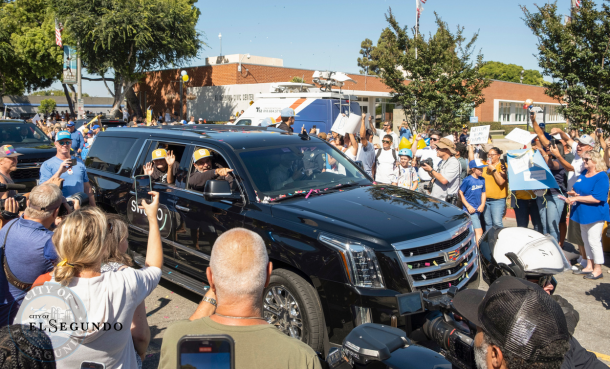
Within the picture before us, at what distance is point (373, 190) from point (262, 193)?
1255 mm

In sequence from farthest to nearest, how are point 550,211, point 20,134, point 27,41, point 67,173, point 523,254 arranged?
point 27,41 → point 20,134 → point 550,211 → point 67,173 → point 523,254

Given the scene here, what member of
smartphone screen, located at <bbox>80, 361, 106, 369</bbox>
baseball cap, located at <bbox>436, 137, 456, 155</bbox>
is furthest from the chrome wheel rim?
baseball cap, located at <bbox>436, 137, 456, 155</bbox>

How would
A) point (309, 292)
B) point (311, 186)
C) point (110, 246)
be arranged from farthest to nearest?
1. point (311, 186)
2. point (309, 292)
3. point (110, 246)

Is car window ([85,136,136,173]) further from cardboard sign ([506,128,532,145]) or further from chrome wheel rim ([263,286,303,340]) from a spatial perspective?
cardboard sign ([506,128,532,145])

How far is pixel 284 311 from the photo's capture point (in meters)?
3.92

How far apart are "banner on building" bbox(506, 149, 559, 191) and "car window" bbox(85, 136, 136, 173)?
5.30m

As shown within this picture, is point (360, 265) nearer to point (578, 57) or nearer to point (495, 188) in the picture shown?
point (495, 188)

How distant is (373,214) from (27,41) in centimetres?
4060

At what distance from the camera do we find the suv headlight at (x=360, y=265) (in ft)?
11.7

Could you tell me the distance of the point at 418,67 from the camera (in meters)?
14.5

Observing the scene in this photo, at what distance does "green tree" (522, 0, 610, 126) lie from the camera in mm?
10672

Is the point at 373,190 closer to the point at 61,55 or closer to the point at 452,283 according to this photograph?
the point at 452,283

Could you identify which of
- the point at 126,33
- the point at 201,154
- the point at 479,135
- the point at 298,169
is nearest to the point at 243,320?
the point at 298,169

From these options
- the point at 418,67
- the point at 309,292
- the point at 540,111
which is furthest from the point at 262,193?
the point at 418,67
